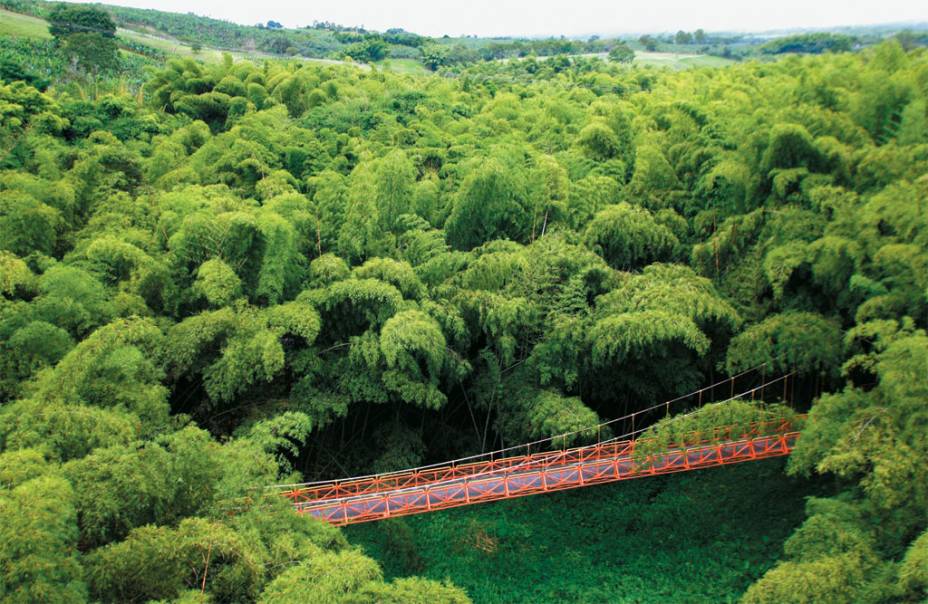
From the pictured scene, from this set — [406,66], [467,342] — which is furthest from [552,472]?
[406,66]

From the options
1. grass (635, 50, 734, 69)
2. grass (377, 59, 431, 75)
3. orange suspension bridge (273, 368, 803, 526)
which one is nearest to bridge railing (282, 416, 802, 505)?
orange suspension bridge (273, 368, 803, 526)

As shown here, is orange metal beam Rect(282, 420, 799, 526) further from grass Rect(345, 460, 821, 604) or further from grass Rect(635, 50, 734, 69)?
grass Rect(635, 50, 734, 69)

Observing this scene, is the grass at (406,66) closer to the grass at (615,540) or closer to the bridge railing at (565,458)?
the grass at (615,540)

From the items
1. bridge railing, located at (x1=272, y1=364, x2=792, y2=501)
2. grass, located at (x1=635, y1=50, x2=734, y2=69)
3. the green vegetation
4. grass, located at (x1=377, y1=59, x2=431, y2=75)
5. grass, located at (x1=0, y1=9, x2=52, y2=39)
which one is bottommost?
bridge railing, located at (x1=272, y1=364, x2=792, y2=501)

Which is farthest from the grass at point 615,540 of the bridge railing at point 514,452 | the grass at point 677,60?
the grass at point 677,60

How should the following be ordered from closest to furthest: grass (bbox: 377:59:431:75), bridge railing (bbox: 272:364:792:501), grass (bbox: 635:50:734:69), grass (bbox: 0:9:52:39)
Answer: bridge railing (bbox: 272:364:792:501), grass (bbox: 0:9:52:39), grass (bbox: 635:50:734:69), grass (bbox: 377:59:431:75)

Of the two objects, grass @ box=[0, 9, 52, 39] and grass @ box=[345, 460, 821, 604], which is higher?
grass @ box=[0, 9, 52, 39]

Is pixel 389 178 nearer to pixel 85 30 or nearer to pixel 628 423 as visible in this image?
pixel 628 423
